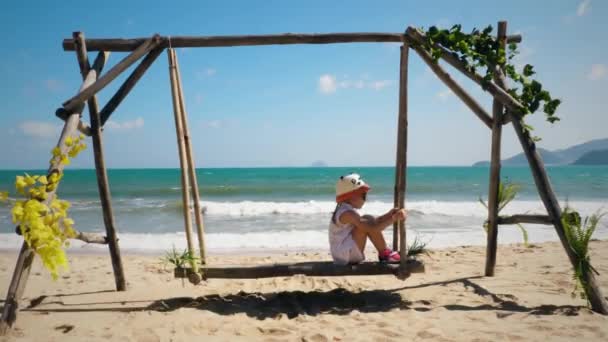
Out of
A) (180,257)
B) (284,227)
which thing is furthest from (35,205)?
(284,227)

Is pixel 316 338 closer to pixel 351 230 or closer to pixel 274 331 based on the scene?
pixel 274 331

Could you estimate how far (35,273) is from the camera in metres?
5.13

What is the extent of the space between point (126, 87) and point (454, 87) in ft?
11.1

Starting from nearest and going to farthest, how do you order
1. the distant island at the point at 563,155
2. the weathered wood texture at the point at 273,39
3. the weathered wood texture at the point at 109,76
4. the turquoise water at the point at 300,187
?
1. the weathered wood texture at the point at 109,76
2. the weathered wood texture at the point at 273,39
3. the turquoise water at the point at 300,187
4. the distant island at the point at 563,155

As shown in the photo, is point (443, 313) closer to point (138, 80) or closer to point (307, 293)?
point (307, 293)

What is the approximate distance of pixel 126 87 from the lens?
157 inches

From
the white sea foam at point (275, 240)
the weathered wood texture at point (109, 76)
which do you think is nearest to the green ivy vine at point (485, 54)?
the weathered wood texture at point (109, 76)

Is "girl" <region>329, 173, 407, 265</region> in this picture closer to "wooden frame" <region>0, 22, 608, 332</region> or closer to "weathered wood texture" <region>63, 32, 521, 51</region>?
"wooden frame" <region>0, 22, 608, 332</region>

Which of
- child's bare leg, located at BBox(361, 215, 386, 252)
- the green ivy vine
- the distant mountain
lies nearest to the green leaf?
the green ivy vine

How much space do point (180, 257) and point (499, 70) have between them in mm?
3502

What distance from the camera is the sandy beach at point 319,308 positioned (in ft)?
9.70

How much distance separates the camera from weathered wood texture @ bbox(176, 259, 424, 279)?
3490 millimetres

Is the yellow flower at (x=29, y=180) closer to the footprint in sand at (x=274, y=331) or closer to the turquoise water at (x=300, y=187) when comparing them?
the footprint in sand at (x=274, y=331)

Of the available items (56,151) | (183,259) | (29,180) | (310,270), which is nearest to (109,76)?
(56,151)
